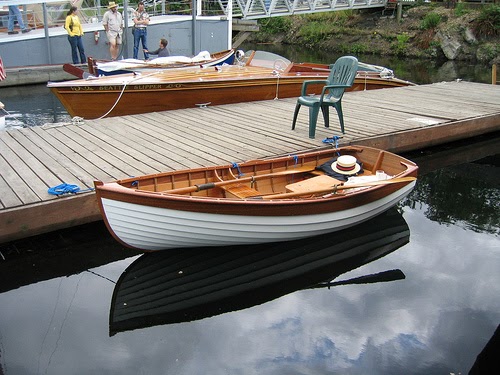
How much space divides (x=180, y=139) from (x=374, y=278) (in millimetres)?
3518

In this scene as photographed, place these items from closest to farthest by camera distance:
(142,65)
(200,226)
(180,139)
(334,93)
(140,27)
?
(200,226)
(180,139)
(334,93)
(142,65)
(140,27)

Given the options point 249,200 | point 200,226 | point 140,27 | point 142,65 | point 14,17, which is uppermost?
point 14,17

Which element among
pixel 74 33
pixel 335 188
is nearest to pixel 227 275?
pixel 335 188

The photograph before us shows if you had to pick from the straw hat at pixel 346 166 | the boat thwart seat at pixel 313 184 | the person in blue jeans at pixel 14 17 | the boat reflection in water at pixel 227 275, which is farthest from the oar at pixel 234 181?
the person in blue jeans at pixel 14 17

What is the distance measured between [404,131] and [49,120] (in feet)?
24.0

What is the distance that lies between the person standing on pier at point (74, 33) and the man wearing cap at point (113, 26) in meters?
0.83

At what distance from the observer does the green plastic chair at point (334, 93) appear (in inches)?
305

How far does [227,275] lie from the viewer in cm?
536

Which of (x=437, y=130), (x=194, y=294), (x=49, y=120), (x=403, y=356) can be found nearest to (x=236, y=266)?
(x=194, y=294)

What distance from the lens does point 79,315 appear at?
4789 millimetres

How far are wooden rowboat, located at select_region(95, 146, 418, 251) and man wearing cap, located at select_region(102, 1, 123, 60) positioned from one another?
11378 millimetres

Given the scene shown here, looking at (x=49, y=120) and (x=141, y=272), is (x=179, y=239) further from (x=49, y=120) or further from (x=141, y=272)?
(x=49, y=120)

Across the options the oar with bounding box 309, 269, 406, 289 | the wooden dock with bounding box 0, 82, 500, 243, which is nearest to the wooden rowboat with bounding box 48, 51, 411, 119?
the wooden dock with bounding box 0, 82, 500, 243

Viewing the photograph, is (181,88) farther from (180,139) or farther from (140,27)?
(140,27)
